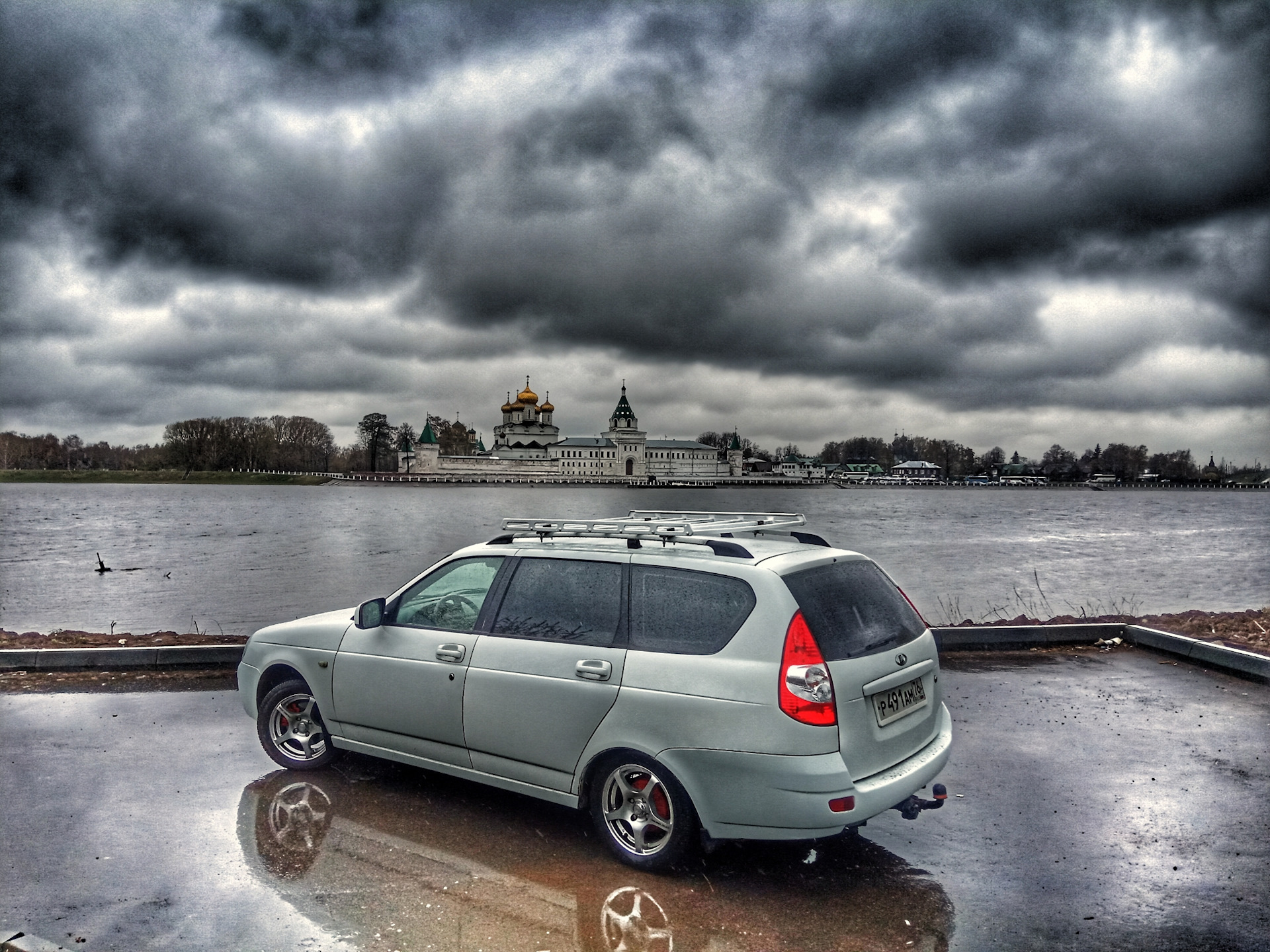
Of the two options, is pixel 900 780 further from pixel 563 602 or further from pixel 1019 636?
pixel 1019 636

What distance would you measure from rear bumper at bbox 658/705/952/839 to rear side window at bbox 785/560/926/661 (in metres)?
0.58

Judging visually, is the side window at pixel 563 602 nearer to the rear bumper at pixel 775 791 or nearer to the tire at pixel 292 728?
the rear bumper at pixel 775 791

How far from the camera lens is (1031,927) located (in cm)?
382

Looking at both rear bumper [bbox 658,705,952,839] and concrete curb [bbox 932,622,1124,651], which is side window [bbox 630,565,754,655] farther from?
concrete curb [bbox 932,622,1124,651]

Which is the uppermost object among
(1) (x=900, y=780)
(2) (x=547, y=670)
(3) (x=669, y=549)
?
(3) (x=669, y=549)

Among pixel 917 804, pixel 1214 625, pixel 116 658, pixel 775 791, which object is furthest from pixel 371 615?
pixel 1214 625

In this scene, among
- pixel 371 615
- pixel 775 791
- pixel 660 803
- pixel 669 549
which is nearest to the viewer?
pixel 775 791

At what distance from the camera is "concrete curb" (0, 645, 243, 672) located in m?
9.05

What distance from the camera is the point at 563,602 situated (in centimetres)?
491

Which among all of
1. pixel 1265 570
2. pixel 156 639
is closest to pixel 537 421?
pixel 1265 570

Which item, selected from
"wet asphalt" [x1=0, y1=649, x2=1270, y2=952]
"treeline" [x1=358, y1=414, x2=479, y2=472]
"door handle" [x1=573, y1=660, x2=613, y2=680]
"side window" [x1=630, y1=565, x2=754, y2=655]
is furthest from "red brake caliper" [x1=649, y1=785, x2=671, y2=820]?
"treeline" [x1=358, y1=414, x2=479, y2=472]

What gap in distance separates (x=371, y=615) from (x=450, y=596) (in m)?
0.59

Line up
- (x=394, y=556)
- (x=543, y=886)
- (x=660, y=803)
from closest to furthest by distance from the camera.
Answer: (x=543, y=886) < (x=660, y=803) < (x=394, y=556)

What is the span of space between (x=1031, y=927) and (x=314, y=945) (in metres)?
3.35
